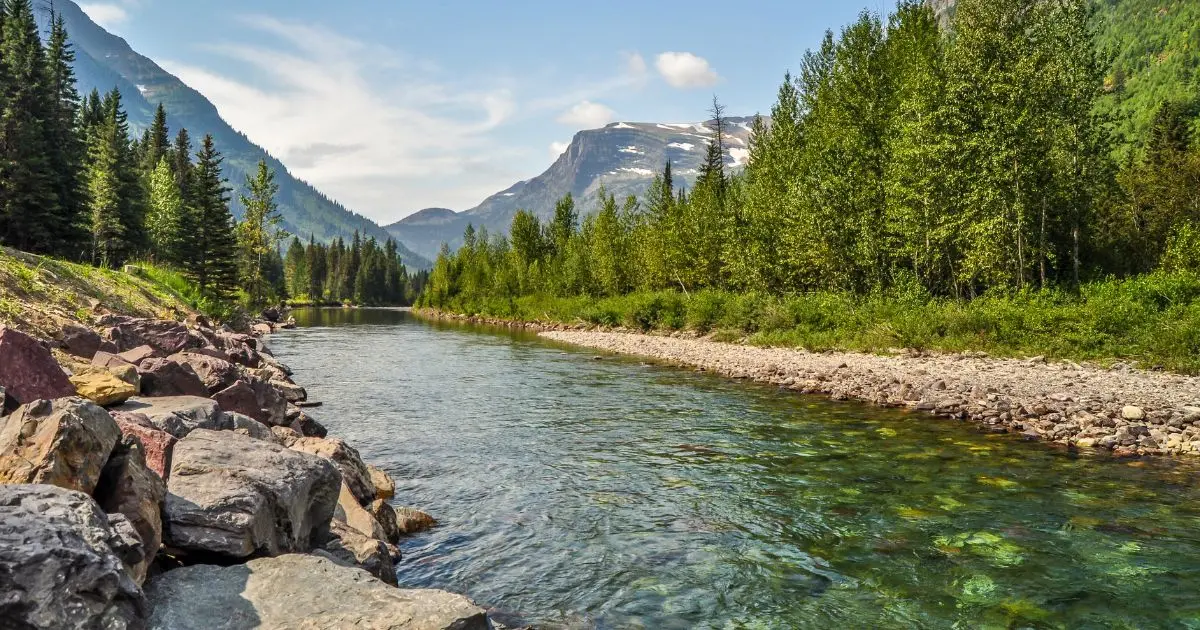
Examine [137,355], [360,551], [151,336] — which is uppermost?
[151,336]

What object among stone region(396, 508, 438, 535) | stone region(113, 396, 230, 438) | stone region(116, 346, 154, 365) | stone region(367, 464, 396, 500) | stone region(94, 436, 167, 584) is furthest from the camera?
stone region(116, 346, 154, 365)

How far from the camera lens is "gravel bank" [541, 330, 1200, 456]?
532 inches

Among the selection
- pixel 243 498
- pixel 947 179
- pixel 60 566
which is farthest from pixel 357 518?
pixel 947 179

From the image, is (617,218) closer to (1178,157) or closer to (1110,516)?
(1178,157)

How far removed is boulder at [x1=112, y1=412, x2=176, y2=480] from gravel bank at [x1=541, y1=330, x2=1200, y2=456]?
54.1ft

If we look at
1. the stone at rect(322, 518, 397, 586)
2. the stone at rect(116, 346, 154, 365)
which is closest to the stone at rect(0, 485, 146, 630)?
the stone at rect(322, 518, 397, 586)

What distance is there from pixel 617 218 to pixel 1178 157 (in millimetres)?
52108

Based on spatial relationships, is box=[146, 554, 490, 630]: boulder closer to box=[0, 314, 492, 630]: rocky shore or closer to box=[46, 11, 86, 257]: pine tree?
box=[0, 314, 492, 630]: rocky shore

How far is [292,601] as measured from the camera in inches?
193

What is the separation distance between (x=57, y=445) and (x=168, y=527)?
1130mm

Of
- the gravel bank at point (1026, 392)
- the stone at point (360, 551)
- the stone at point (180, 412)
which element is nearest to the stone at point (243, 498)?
the stone at point (360, 551)

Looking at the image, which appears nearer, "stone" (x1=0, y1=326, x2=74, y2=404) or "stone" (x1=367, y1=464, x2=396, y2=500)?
"stone" (x1=0, y1=326, x2=74, y2=404)

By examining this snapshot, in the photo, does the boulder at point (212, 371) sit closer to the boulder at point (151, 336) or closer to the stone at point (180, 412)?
the stone at point (180, 412)

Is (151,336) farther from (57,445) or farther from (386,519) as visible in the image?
(57,445)
